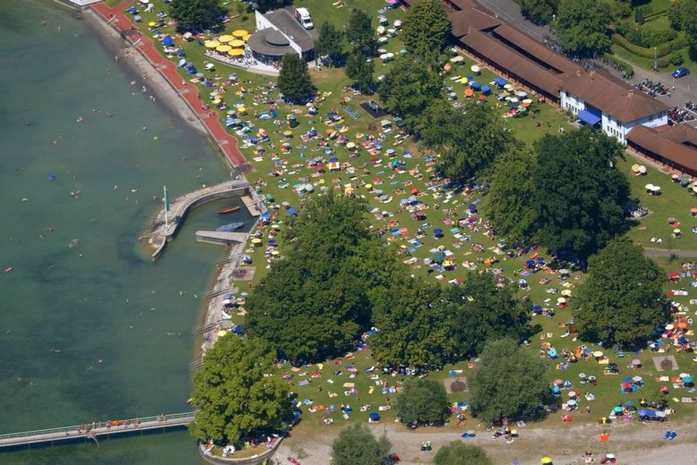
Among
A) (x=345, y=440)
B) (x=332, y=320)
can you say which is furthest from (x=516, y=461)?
(x=332, y=320)

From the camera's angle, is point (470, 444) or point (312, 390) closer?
point (470, 444)

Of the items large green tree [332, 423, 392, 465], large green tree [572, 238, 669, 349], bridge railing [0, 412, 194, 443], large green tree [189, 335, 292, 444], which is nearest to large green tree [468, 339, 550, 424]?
large green tree [572, 238, 669, 349]

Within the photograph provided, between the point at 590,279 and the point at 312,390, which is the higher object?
the point at 590,279

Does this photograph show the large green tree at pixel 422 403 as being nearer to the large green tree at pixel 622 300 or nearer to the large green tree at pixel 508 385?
the large green tree at pixel 508 385

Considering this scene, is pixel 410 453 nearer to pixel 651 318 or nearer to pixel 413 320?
pixel 413 320

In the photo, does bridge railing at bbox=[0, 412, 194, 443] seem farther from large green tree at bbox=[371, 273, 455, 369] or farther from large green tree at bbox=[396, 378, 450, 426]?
large green tree at bbox=[396, 378, 450, 426]

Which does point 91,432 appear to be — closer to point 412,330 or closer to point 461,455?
point 412,330
